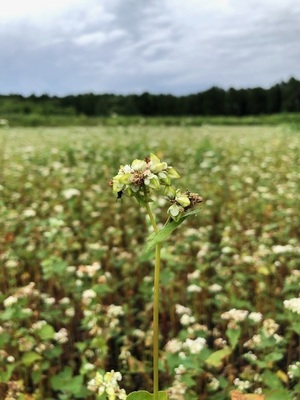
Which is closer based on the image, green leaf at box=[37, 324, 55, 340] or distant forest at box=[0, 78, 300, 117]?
green leaf at box=[37, 324, 55, 340]

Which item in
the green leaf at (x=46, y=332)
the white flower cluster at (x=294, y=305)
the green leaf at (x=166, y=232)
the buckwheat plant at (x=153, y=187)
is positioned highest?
the buckwheat plant at (x=153, y=187)

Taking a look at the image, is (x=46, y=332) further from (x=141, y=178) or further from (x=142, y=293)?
(x=141, y=178)

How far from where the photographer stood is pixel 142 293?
→ 3.40 m

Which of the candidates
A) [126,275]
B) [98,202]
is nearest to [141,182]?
[126,275]

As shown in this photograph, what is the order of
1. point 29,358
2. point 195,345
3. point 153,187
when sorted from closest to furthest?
point 153,187
point 195,345
point 29,358

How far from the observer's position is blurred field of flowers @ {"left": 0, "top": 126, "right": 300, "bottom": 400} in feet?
7.18

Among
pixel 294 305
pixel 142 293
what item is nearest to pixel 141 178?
pixel 294 305

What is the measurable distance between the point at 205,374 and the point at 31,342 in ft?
2.36

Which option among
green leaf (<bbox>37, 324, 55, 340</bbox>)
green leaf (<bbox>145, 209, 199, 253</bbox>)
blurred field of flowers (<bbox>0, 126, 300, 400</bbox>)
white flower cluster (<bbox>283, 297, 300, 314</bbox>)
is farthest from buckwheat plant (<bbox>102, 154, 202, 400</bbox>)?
green leaf (<bbox>37, 324, 55, 340</bbox>)

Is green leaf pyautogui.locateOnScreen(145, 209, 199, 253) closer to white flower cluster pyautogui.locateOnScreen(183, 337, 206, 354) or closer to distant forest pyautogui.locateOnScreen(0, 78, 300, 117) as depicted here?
white flower cluster pyautogui.locateOnScreen(183, 337, 206, 354)

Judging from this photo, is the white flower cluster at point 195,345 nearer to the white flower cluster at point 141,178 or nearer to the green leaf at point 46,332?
the green leaf at point 46,332

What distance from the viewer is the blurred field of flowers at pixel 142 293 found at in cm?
219

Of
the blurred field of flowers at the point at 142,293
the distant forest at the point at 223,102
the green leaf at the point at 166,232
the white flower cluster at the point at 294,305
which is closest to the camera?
the green leaf at the point at 166,232

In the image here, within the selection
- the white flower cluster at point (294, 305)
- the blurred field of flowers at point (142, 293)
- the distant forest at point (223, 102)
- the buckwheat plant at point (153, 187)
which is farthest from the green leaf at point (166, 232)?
the distant forest at point (223, 102)
